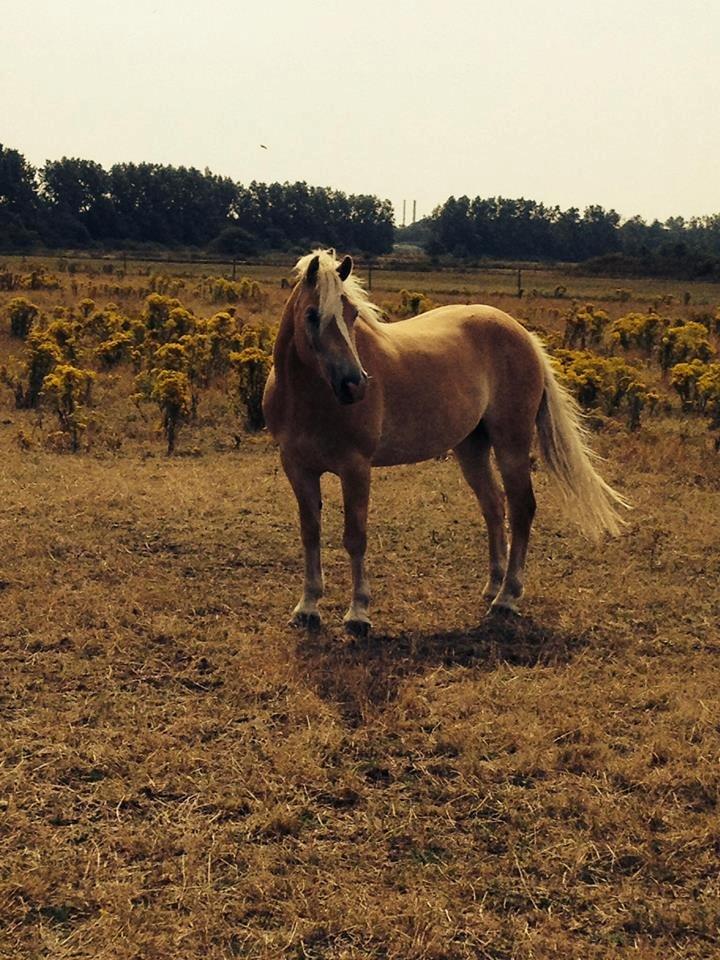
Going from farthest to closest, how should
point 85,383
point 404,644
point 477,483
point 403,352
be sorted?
point 85,383 < point 477,483 < point 403,352 < point 404,644

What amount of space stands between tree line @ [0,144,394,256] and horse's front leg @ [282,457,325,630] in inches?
2385

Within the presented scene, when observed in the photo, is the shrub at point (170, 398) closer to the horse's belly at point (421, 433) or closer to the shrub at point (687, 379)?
the horse's belly at point (421, 433)

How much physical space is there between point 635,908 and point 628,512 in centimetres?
529

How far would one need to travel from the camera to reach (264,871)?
3021 millimetres

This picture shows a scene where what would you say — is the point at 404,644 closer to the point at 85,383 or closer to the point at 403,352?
the point at 403,352

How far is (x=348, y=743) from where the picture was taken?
13.0ft

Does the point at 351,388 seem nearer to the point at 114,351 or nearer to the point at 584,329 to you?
the point at 114,351

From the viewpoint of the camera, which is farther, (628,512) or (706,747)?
(628,512)

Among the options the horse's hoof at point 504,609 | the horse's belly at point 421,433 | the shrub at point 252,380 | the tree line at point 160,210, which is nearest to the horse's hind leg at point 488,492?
the horse's hoof at point 504,609

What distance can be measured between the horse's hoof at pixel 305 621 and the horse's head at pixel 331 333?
1362 mm

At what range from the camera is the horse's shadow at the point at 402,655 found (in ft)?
14.7

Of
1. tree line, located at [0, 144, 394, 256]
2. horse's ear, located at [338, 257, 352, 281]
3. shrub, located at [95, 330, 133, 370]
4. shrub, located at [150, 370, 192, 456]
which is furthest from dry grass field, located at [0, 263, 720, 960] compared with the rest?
tree line, located at [0, 144, 394, 256]

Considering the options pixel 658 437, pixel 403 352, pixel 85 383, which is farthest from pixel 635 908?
pixel 85 383

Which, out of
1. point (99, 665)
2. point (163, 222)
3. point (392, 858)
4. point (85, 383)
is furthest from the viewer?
point (163, 222)
